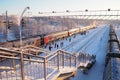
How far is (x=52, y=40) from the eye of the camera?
42344 millimetres

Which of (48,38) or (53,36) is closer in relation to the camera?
(48,38)

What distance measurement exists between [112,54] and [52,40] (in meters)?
23.8

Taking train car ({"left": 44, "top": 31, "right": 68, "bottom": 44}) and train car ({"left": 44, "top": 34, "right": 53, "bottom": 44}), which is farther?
train car ({"left": 44, "top": 31, "right": 68, "bottom": 44})

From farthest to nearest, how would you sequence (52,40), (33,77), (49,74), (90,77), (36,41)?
(52,40) → (36,41) → (90,77) → (49,74) → (33,77)

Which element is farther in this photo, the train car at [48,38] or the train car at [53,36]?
the train car at [53,36]

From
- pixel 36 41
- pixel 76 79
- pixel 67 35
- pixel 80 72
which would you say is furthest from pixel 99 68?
pixel 67 35

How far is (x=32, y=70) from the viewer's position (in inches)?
348

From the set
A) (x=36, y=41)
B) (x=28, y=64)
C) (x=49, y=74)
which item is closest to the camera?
(x=49, y=74)

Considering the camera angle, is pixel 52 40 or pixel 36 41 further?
pixel 52 40

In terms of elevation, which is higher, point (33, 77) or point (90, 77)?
point (33, 77)

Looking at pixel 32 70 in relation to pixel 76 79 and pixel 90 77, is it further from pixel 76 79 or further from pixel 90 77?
pixel 90 77

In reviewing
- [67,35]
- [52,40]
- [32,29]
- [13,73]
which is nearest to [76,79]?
[13,73]

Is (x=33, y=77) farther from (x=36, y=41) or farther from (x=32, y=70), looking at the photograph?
(x=36, y=41)

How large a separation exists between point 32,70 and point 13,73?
91 centimetres
